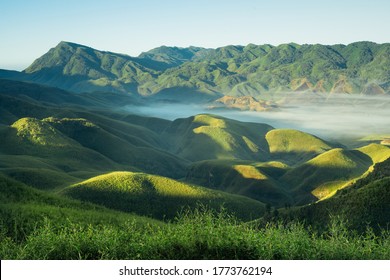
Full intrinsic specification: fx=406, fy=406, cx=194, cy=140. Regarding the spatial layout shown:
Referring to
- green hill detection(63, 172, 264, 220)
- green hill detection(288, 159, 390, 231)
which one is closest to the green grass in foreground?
green hill detection(288, 159, 390, 231)

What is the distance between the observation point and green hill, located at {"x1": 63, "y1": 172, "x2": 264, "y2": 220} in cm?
13300

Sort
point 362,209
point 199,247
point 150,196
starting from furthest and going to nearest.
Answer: point 150,196 → point 362,209 → point 199,247

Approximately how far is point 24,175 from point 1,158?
39.1m

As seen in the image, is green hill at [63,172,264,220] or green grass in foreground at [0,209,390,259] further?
green hill at [63,172,264,220]

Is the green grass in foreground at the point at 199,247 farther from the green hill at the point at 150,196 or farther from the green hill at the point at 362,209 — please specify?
the green hill at the point at 150,196

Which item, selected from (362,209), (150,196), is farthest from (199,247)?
(150,196)

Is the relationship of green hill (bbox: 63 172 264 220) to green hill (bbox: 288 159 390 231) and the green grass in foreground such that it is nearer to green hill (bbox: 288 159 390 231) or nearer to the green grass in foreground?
green hill (bbox: 288 159 390 231)

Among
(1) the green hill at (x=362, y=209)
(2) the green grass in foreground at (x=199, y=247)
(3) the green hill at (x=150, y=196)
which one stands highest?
(2) the green grass in foreground at (x=199, y=247)

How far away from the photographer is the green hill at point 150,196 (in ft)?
436

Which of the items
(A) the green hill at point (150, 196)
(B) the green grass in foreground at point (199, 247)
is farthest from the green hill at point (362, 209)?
(A) the green hill at point (150, 196)

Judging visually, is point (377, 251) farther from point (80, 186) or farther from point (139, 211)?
point (80, 186)

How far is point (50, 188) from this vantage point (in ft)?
461

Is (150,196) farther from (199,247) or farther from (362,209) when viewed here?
(199,247)

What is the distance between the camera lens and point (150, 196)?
14375cm
